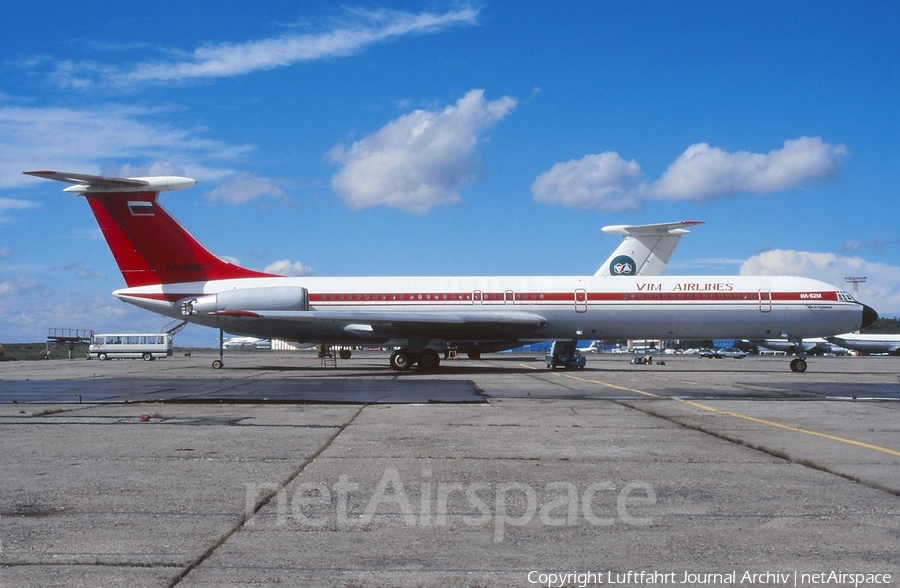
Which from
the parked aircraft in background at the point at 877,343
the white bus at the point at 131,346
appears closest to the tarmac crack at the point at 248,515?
the white bus at the point at 131,346

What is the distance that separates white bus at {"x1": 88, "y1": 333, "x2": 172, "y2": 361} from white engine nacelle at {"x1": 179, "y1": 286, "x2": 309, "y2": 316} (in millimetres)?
29648

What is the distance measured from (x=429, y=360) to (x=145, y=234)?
13.0 metres

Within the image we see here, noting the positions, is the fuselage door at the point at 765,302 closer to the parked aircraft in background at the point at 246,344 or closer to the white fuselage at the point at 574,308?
the white fuselage at the point at 574,308

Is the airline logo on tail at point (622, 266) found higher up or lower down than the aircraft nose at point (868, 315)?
higher up

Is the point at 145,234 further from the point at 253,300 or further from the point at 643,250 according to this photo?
the point at 643,250

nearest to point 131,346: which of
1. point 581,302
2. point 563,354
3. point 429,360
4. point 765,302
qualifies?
point 429,360

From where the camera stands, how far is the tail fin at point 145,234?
33844mm

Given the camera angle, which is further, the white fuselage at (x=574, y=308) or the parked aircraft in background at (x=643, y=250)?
the parked aircraft in background at (x=643, y=250)

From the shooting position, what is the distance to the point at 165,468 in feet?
26.5

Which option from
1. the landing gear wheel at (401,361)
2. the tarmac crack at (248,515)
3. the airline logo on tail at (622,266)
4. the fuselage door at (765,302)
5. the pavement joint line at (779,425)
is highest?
the airline logo on tail at (622,266)

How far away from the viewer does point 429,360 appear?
3341 cm

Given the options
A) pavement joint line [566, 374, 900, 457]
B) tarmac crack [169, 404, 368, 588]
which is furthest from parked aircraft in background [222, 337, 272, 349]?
tarmac crack [169, 404, 368, 588]

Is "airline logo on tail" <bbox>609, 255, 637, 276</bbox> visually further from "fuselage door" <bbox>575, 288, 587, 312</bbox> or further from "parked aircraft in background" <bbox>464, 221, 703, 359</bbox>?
"fuselage door" <bbox>575, 288, 587, 312</bbox>

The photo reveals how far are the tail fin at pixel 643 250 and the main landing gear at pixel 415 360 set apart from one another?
554 inches
